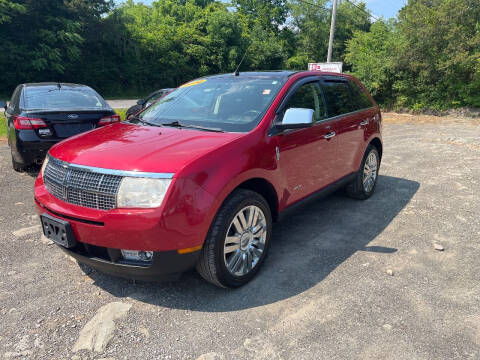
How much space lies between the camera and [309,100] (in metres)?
3.93

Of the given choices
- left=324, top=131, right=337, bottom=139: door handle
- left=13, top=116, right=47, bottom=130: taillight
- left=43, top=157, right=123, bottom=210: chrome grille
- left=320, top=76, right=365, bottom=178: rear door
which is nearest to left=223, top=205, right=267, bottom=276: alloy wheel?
left=43, top=157, right=123, bottom=210: chrome grille

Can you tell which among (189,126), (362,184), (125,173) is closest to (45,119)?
(189,126)

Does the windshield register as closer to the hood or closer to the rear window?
the hood

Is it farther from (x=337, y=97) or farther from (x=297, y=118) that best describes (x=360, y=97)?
(x=297, y=118)

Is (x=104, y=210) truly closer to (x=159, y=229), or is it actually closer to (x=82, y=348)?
(x=159, y=229)

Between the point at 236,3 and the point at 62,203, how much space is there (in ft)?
163

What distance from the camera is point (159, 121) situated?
141 inches

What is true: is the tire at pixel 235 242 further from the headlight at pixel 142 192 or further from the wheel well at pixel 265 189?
the headlight at pixel 142 192

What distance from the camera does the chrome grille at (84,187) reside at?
99.3 inches

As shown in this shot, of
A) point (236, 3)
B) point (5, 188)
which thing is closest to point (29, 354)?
point (5, 188)

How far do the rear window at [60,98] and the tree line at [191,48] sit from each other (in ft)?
57.6

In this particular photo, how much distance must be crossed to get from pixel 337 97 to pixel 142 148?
2719 millimetres

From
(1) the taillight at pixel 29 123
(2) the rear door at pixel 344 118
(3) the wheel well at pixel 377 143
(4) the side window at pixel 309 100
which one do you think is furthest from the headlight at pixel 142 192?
(3) the wheel well at pixel 377 143

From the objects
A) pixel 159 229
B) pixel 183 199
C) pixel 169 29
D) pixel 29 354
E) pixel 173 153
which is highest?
pixel 169 29
